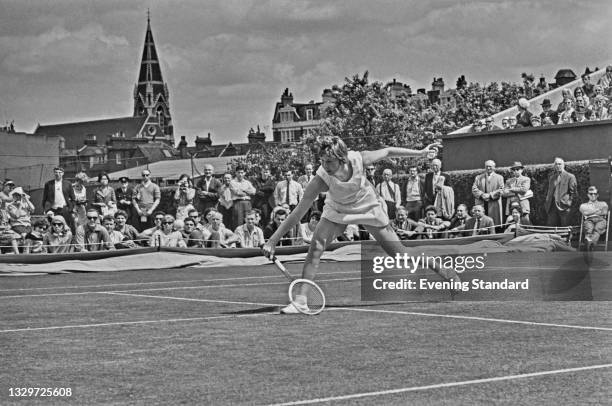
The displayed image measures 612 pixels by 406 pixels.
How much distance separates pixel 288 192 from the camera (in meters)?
25.2

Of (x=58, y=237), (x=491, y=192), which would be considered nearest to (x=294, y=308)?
(x=58, y=237)

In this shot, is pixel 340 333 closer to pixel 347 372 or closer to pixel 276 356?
pixel 276 356

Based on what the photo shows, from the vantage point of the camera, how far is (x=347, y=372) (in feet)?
26.4

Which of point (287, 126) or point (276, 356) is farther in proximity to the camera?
Answer: point (287, 126)

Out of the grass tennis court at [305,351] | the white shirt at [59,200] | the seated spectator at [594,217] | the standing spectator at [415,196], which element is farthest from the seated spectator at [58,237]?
the seated spectator at [594,217]

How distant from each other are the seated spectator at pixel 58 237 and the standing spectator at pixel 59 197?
162cm

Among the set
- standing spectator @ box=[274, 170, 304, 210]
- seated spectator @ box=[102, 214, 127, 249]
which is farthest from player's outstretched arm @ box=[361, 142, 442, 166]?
standing spectator @ box=[274, 170, 304, 210]

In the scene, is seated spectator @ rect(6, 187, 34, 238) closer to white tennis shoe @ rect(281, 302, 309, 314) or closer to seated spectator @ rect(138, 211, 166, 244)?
seated spectator @ rect(138, 211, 166, 244)

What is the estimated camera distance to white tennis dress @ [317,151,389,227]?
12391 mm

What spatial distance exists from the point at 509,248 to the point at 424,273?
640cm

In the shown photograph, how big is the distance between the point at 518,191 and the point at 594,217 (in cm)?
171

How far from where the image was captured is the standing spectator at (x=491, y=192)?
78.4ft

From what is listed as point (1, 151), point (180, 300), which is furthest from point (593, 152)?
point (1, 151)

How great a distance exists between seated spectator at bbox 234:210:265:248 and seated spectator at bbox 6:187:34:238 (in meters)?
4.29
